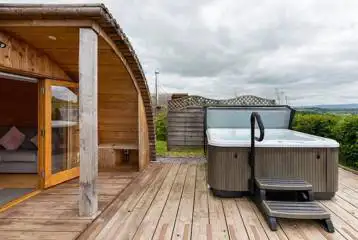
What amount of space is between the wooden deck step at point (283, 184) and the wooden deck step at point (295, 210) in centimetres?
19

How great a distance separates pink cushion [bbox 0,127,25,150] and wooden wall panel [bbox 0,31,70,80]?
6.47ft

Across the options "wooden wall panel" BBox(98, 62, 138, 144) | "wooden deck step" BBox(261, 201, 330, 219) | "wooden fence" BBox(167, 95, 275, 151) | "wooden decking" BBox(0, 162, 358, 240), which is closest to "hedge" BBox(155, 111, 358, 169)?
"wooden decking" BBox(0, 162, 358, 240)

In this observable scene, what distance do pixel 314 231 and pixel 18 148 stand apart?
519 centimetres

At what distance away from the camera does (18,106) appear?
596cm

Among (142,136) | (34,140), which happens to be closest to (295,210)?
(142,136)

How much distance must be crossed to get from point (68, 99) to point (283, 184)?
347 cm

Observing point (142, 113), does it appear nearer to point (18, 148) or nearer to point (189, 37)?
point (18, 148)

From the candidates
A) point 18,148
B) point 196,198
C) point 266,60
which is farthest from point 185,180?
point 266,60

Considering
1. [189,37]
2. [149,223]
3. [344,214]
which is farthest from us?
[189,37]

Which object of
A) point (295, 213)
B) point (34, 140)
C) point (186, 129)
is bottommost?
point (295, 213)

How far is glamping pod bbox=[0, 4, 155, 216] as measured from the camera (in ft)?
9.77

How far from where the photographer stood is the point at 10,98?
6.00 meters

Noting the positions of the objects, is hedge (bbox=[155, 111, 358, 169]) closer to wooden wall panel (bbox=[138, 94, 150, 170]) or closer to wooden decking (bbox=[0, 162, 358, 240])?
wooden decking (bbox=[0, 162, 358, 240])

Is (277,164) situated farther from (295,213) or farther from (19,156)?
(19,156)
